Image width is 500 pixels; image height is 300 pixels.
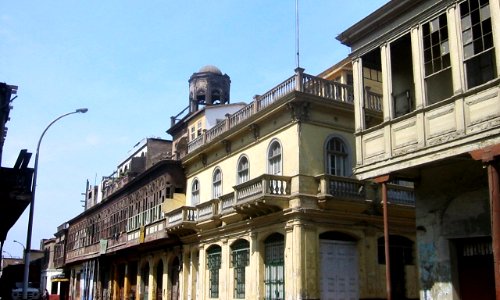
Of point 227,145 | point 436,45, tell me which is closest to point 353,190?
point 227,145

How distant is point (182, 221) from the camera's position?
29656 millimetres

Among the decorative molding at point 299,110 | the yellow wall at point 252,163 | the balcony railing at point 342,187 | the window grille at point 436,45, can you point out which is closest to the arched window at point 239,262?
the yellow wall at point 252,163

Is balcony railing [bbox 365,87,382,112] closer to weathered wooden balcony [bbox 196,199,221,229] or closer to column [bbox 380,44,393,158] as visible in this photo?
column [bbox 380,44,393,158]

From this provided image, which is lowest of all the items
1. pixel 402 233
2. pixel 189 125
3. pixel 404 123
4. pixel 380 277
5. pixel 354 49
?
pixel 380 277

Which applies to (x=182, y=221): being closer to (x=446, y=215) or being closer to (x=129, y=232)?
(x=129, y=232)

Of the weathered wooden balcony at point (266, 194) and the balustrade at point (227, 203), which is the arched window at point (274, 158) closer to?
the weathered wooden balcony at point (266, 194)

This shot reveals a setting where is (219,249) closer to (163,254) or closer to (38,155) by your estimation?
(163,254)

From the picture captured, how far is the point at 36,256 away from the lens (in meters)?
90.1

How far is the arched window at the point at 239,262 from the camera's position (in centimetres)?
2564

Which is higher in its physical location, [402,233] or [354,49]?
[354,49]

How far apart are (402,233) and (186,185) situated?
13371mm

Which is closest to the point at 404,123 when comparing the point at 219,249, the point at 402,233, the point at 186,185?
the point at 402,233

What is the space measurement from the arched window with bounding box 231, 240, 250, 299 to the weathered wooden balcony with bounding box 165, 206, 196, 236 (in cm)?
383

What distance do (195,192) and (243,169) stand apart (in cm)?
587
